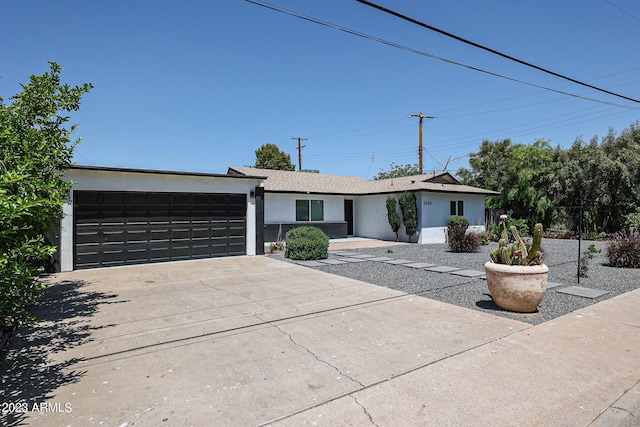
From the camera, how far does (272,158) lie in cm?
4316

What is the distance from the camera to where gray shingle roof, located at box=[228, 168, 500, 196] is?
56.9 feet

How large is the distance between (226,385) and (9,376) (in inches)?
88.0

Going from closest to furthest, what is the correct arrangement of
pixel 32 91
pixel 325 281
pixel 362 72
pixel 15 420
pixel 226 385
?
pixel 15 420
pixel 226 385
pixel 32 91
pixel 325 281
pixel 362 72

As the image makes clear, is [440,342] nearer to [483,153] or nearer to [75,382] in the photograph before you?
[75,382]

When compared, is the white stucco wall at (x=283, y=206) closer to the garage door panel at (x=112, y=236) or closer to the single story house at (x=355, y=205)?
the single story house at (x=355, y=205)

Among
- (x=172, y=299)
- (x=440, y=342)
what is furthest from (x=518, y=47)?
(x=172, y=299)

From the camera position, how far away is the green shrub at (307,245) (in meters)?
11.7

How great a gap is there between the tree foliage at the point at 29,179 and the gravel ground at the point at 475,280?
617 cm

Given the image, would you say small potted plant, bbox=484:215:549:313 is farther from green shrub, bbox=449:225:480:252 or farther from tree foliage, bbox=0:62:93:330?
green shrub, bbox=449:225:480:252

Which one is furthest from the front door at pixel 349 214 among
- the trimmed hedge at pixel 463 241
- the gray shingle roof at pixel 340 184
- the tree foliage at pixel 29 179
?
the tree foliage at pixel 29 179

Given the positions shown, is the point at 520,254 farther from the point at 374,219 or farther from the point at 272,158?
the point at 272,158

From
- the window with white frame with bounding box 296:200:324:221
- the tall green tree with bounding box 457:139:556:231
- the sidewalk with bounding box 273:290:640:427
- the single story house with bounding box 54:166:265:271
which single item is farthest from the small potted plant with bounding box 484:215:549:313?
the tall green tree with bounding box 457:139:556:231

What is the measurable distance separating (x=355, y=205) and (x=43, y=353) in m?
18.2

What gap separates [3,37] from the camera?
21.0ft
